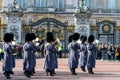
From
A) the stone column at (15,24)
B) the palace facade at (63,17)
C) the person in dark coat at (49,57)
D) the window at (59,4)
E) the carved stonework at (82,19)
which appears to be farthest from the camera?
the window at (59,4)

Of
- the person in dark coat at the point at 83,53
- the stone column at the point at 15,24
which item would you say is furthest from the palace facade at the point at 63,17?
the person in dark coat at the point at 83,53

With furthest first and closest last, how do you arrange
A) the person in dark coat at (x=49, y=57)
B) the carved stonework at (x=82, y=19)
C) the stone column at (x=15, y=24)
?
1. the stone column at (x=15, y=24)
2. the carved stonework at (x=82, y=19)
3. the person in dark coat at (x=49, y=57)

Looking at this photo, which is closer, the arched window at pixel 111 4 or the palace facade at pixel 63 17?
the palace facade at pixel 63 17

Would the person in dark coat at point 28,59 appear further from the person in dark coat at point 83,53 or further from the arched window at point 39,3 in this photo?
the arched window at point 39,3

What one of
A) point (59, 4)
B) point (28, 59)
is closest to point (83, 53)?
point (28, 59)

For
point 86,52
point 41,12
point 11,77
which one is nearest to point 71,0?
point 41,12

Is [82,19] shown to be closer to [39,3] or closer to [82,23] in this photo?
[82,23]

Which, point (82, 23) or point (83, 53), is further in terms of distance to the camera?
point (82, 23)

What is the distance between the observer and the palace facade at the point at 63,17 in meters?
40.8

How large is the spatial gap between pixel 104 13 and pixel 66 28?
34.4 feet

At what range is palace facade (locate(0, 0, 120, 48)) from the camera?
40.8 m

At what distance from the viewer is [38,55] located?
38.7 meters

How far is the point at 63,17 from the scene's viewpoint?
161 ft

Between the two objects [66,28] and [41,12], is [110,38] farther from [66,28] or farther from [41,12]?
[41,12]
